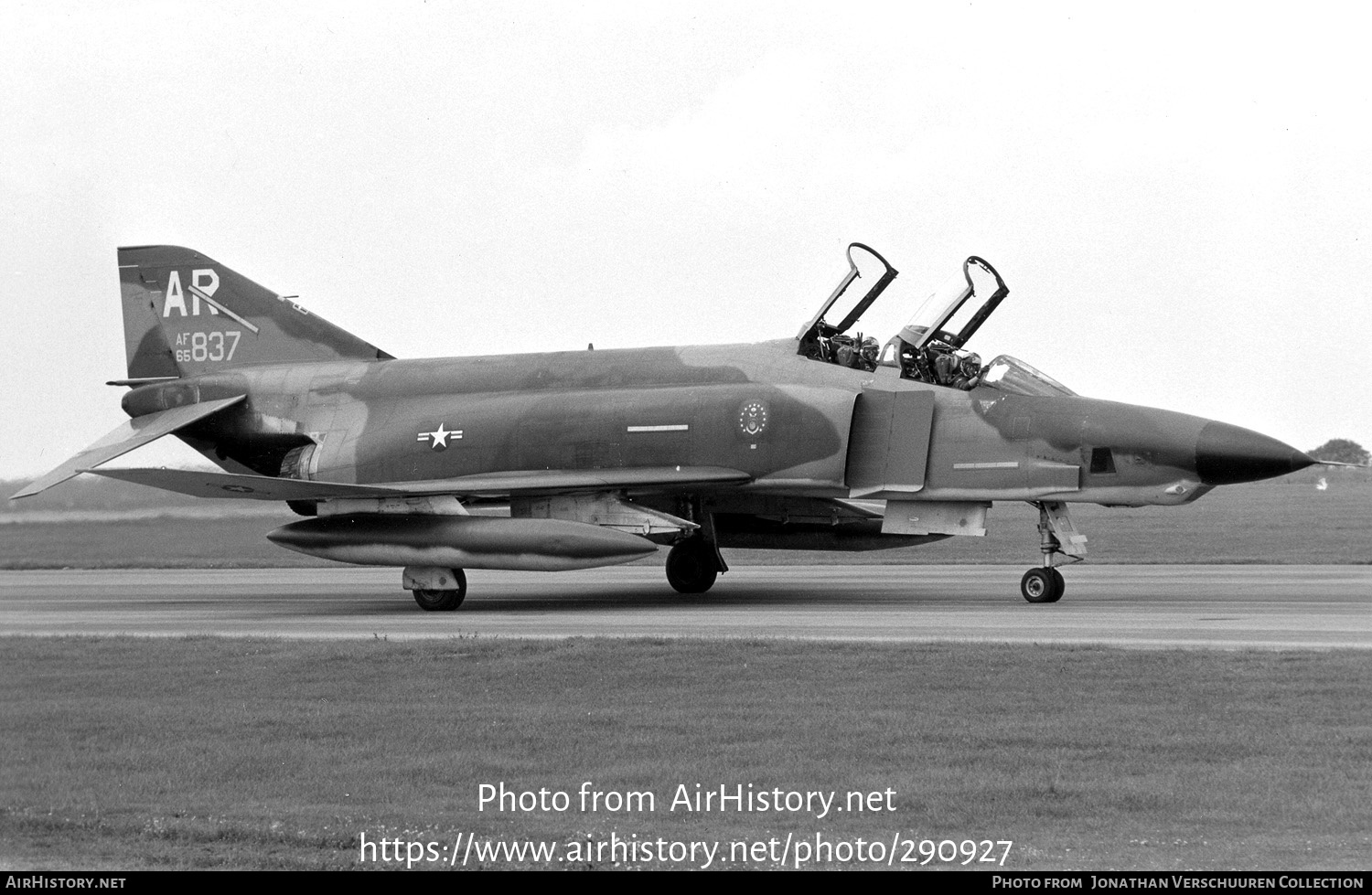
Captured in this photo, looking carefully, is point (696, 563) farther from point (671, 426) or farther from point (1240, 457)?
point (1240, 457)

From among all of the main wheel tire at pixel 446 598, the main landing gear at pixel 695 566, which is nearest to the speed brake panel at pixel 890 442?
the main landing gear at pixel 695 566

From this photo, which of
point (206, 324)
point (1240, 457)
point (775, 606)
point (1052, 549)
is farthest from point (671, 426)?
point (206, 324)

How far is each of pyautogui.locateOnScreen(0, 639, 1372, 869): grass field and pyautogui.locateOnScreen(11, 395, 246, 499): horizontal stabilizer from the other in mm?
8971

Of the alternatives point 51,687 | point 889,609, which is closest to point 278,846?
point 51,687

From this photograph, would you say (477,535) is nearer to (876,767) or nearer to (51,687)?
(51,687)

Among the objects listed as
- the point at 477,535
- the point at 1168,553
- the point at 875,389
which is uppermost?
the point at 875,389

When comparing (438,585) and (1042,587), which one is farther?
(438,585)

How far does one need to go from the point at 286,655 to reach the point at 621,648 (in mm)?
2612

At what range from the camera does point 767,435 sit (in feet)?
58.4

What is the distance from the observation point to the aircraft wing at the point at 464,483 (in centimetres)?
1773

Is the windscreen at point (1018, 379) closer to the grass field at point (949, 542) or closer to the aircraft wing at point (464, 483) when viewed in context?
the aircraft wing at point (464, 483)

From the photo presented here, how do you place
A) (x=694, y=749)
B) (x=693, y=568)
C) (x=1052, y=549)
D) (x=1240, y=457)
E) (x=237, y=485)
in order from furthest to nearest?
(x=693, y=568) → (x=237, y=485) → (x=1052, y=549) → (x=1240, y=457) → (x=694, y=749)

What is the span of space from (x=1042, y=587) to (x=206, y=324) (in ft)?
39.4

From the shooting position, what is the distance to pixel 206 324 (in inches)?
A: 861
